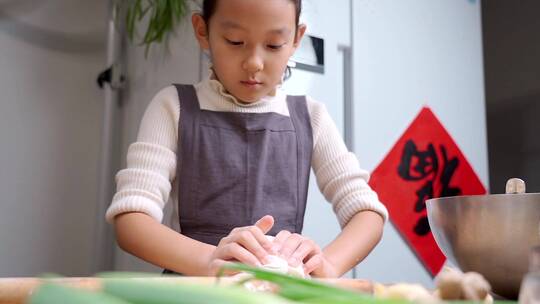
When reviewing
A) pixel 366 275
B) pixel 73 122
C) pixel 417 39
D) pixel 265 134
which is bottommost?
pixel 366 275

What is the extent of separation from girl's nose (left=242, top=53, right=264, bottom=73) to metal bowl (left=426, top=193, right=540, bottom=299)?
0.41 m

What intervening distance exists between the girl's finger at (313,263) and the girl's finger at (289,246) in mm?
26

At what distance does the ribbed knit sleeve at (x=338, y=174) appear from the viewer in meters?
Answer: 0.92

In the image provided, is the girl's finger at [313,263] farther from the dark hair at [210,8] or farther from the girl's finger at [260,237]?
the dark hair at [210,8]

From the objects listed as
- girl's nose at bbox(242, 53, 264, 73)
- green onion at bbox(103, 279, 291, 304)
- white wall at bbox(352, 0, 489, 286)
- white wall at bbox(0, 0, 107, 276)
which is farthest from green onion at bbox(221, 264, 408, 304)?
white wall at bbox(0, 0, 107, 276)

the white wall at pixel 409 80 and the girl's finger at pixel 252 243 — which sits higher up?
the white wall at pixel 409 80

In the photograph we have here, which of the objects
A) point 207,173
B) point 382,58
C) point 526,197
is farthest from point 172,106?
point 382,58

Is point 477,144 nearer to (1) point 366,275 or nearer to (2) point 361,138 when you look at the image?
(2) point 361,138

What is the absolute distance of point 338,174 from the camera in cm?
97

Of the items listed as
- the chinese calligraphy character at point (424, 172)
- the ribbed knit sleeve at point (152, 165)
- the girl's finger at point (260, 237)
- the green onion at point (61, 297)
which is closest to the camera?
the green onion at point (61, 297)

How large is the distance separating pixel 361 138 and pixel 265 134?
1.75 ft

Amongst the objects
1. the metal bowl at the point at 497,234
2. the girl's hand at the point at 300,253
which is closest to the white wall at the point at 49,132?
the girl's hand at the point at 300,253

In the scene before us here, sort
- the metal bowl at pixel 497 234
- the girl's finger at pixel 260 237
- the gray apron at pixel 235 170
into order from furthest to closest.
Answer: the gray apron at pixel 235 170, the girl's finger at pixel 260 237, the metal bowl at pixel 497 234

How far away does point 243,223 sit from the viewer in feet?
2.99
